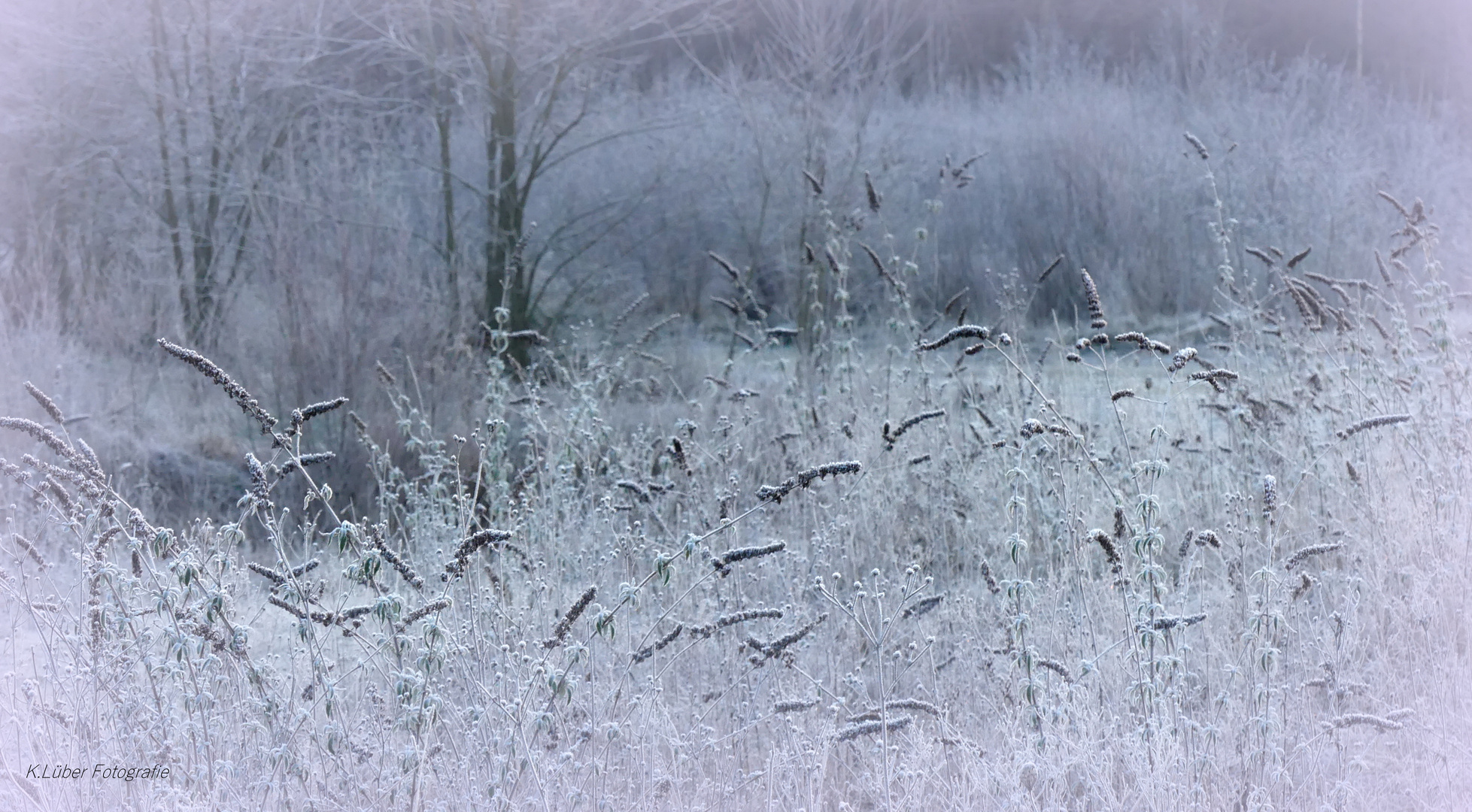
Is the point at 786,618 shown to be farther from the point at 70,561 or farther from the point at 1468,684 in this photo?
the point at 70,561

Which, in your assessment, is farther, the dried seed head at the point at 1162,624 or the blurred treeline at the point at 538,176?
the blurred treeline at the point at 538,176

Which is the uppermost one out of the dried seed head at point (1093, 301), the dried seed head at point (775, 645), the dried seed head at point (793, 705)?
the dried seed head at point (1093, 301)

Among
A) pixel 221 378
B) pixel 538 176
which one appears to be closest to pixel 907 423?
pixel 221 378

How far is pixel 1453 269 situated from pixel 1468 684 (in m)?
8.86

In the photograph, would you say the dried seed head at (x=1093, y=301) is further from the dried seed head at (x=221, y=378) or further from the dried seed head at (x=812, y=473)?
the dried seed head at (x=221, y=378)

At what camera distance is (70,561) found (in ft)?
16.2

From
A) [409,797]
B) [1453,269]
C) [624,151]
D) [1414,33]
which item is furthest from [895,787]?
[1414,33]

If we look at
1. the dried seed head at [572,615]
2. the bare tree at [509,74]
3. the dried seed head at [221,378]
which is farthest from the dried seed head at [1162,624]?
the bare tree at [509,74]

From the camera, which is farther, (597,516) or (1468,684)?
(597,516)

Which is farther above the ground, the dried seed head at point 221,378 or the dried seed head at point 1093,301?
the dried seed head at point 1093,301

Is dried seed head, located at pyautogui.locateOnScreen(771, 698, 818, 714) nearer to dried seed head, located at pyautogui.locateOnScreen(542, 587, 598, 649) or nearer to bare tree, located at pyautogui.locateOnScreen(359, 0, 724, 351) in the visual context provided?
dried seed head, located at pyautogui.locateOnScreen(542, 587, 598, 649)

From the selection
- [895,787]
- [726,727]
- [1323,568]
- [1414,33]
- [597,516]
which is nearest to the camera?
[895,787]

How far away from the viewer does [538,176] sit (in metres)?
9.49

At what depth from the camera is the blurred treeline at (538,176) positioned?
7371mm
